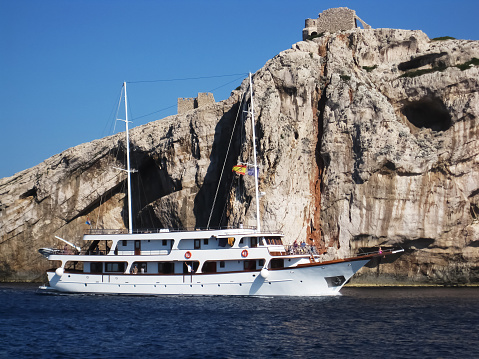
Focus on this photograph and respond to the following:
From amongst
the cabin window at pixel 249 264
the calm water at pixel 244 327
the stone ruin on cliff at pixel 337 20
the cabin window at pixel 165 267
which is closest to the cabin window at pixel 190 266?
the cabin window at pixel 165 267

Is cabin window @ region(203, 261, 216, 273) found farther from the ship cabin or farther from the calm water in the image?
the calm water

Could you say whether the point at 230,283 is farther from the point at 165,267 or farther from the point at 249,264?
the point at 165,267

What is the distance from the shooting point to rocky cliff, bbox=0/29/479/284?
46688 mm

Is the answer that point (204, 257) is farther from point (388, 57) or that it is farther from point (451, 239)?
point (388, 57)

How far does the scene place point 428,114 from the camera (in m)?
51.2

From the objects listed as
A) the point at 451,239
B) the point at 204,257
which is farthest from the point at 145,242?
the point at 451,239

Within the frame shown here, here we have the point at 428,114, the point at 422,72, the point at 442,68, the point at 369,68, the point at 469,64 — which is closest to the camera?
the point at 469,64

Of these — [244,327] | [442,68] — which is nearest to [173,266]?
[244,327]

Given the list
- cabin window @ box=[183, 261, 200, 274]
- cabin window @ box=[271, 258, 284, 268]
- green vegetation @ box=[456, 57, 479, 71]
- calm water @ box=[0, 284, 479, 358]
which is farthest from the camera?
green vegetation @ box=[456, 57, 479, 71]

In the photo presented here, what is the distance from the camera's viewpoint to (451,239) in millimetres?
46531

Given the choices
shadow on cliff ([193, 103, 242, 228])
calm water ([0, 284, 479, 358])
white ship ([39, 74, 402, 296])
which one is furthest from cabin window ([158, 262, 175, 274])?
shadow on cliff ([193, 103, 242, 228])

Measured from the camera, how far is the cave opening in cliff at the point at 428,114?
49.2 m

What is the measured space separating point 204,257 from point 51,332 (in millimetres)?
12854

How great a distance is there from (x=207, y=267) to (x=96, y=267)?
7803mm
